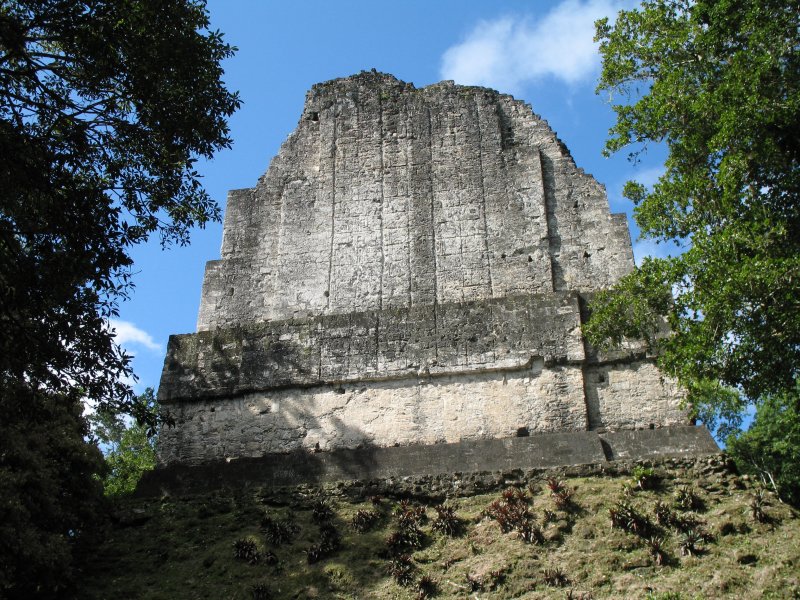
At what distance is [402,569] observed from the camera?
8.86 meters

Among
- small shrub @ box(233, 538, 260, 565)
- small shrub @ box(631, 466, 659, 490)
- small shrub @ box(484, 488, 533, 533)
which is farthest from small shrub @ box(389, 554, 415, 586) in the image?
small shrub @ box(631, 466, 659, 490)

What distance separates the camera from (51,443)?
1094 cm

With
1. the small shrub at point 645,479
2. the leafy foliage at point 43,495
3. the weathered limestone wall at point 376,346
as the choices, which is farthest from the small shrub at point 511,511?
the leafy foliage at point 43,495

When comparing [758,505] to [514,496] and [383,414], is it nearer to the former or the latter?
[514,496]

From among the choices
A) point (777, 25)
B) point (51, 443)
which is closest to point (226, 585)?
point (51, 443)

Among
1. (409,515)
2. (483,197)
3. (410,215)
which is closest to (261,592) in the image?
(409,515)

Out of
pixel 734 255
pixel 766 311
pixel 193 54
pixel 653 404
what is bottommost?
pixel 653 404

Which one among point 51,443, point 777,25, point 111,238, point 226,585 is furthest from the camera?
point 777,25

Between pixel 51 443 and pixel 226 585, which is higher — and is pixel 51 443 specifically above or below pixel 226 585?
above

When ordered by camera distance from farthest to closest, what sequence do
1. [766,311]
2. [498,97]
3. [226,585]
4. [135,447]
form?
[135,447]
[498,97]
[766,311]
[226,585]

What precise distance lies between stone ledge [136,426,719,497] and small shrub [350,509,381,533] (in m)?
0.82

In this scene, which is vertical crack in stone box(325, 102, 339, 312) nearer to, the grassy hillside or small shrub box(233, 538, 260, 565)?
the grassy hillside

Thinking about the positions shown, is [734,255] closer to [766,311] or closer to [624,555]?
[766,311]

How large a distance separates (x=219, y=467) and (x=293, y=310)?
265 centimetres
